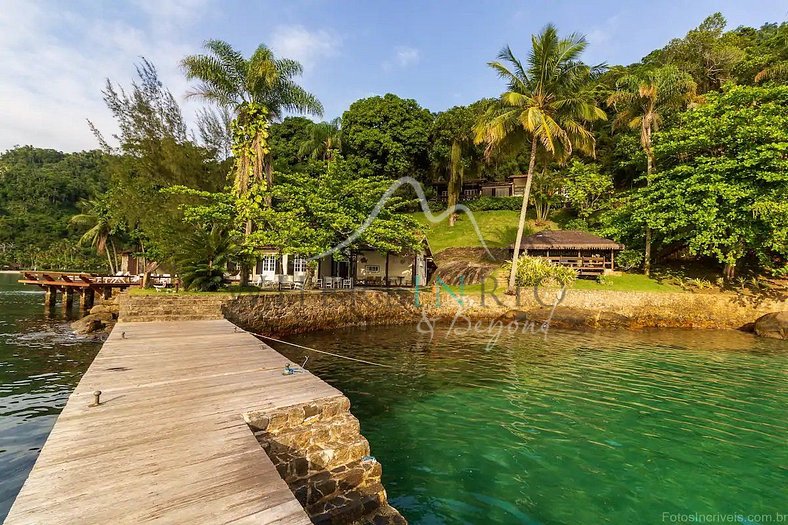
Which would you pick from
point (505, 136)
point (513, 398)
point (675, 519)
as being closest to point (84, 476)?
point (675, 519)

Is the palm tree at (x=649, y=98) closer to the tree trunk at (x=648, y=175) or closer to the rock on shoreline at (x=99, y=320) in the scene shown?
the tree trunk at (x=648, y=175)

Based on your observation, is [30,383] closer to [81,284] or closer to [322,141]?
[81,284]

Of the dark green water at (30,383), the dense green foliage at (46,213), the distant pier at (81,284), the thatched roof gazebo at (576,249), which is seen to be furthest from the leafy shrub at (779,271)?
the dense green foliage at (46,213)

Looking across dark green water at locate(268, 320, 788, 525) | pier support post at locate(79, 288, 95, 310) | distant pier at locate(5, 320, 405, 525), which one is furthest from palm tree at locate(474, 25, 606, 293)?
pier support post at locate(79, 288, 95, 310)

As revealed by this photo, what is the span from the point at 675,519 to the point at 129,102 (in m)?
36.3

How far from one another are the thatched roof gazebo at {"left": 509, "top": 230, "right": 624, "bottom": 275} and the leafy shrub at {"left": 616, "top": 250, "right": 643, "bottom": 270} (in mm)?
573

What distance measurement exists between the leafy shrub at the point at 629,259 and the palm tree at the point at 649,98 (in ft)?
1.59

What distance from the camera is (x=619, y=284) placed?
25688 mm

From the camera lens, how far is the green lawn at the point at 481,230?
36.4 metres

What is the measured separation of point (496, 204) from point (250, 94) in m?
29.8

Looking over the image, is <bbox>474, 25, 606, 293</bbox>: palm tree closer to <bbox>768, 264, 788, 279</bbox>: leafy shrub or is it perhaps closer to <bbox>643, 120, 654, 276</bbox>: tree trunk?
<bbox>643, 120, 654, 276</bbox>: tree trunk

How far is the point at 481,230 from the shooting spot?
39344 mm

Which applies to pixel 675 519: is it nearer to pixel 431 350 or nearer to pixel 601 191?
pixel 431 350

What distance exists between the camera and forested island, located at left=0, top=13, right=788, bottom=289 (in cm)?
2041
